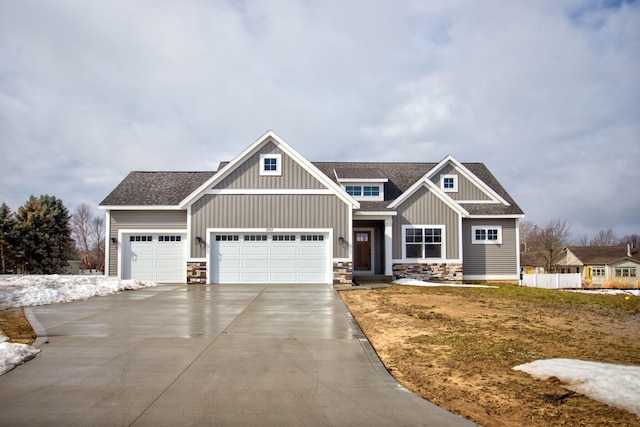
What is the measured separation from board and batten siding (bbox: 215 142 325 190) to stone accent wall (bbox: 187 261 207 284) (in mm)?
3342

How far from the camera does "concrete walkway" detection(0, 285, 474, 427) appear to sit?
4414 mm

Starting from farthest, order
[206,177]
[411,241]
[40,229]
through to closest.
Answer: [40,229], [206,177], [411,241]

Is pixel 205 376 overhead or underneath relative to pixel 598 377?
underneath

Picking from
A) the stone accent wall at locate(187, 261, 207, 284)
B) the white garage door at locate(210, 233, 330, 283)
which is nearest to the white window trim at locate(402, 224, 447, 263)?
the white garage door at locate(210, 233, 330, 283)

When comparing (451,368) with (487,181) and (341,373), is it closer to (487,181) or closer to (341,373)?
(341,373)

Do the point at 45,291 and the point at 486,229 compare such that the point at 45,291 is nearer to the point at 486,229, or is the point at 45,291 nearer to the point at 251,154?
the point at 251,154

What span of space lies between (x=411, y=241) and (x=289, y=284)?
20.1ft

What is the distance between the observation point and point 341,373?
593 centimetres

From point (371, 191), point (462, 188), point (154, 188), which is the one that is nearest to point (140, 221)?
point (154, 188)

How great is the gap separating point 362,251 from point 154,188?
34.4 feet

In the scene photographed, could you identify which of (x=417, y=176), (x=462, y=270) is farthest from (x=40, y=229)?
(x=462, y=270)

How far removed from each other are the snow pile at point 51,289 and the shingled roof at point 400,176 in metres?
10.7

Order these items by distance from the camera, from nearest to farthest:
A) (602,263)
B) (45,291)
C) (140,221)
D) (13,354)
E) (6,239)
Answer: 1. (13,354)
2. (45,291)
3. (140,221)
4. (6,239)
5. (602,263)

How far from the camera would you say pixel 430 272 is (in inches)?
789
